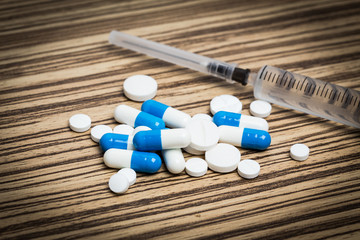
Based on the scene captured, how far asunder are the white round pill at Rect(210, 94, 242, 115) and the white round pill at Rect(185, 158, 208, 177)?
0.75ft

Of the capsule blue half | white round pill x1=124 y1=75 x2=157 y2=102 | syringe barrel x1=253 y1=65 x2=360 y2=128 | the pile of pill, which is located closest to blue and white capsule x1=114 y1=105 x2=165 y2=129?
the pile of pill

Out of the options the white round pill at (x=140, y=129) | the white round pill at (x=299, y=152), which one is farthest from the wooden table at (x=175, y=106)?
the white round pill at (x=140, y=129)

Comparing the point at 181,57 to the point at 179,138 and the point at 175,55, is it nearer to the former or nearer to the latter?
the point at 175,55

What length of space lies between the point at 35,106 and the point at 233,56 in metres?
0.73

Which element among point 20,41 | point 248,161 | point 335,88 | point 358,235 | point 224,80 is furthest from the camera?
point 20,41

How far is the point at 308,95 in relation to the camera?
1.33m

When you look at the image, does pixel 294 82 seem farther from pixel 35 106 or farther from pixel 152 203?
pixel 35 106

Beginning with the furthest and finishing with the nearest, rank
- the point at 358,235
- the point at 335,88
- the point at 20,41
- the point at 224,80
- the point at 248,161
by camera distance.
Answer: the point at 20,41 → the point at 224,80 → the point at 335,88 → the point at 248,161 → the point at 358,235

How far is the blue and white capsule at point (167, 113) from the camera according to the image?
4.02ft

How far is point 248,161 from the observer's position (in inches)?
45.8

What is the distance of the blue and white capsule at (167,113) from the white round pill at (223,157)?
4.8 inches

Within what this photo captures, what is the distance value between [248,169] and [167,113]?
0.29m

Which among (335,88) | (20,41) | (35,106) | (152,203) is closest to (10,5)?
(20,41)

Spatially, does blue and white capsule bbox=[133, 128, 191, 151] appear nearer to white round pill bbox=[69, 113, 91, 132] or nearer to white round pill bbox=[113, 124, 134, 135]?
white round pill bbox=[113, 124, 134, 135]
